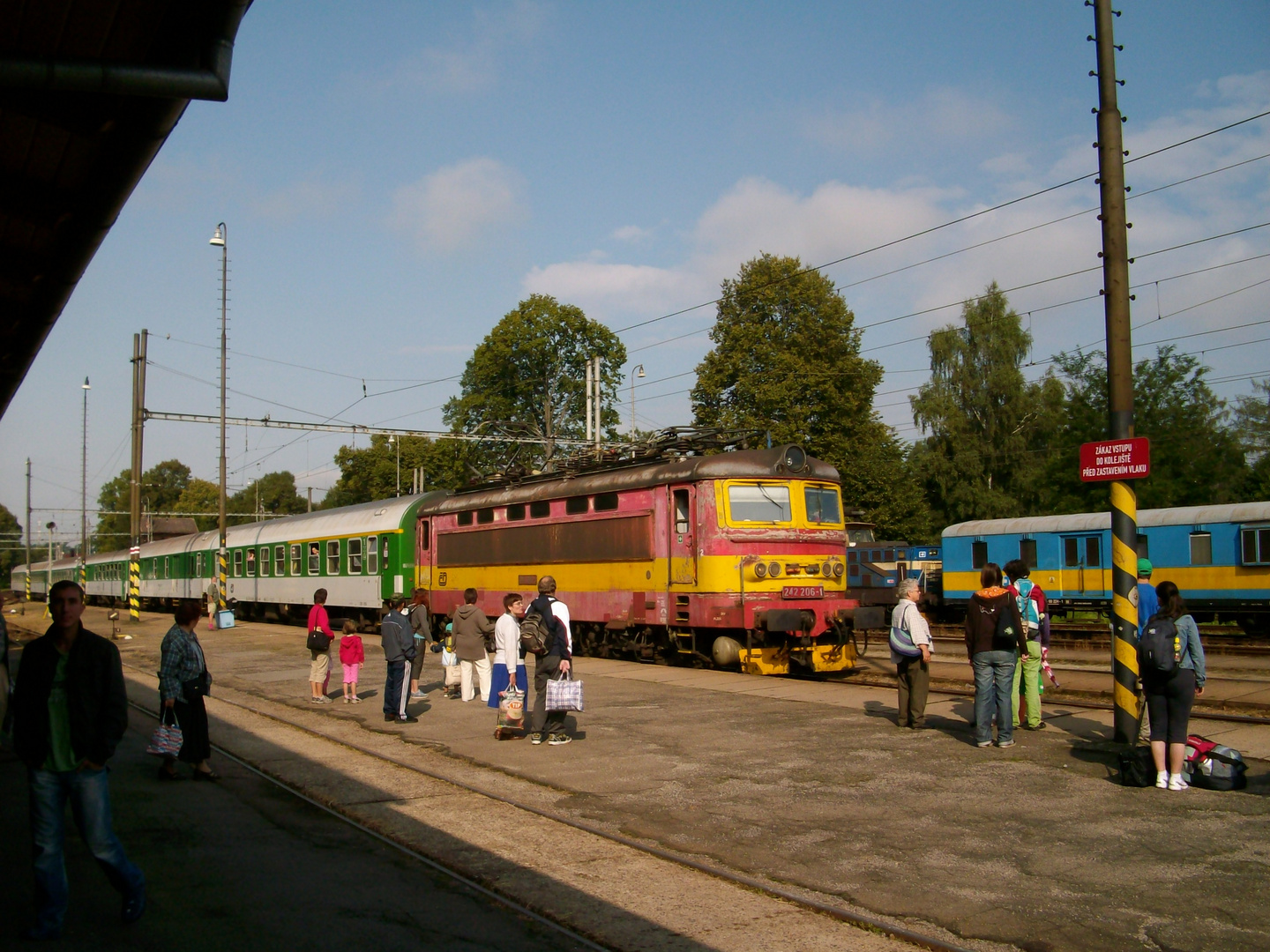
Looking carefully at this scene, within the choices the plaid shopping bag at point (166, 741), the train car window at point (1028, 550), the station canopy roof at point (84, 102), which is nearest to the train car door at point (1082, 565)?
the train car window at point (1028, 550)

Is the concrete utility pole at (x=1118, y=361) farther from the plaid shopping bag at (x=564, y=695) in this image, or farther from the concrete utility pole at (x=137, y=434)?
the concrete utility pole at (x=137, y=434)

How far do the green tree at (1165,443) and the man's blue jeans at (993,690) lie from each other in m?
A: 30.6

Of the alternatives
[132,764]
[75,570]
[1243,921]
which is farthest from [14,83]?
[75,570]

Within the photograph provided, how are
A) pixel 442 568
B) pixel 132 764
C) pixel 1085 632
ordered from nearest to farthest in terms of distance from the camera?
pixel 132 764 → pixel 442 568 → pixel 1085 632

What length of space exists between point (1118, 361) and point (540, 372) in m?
44.4

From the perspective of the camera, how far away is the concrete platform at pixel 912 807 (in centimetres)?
584

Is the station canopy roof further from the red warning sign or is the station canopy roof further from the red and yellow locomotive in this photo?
the red and yellow locomotive

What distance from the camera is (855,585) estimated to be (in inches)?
1214

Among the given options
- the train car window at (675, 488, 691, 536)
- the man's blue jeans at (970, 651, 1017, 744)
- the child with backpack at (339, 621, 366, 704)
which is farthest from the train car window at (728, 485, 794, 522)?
the man's blue jeans at (970, 651, 1017, 744)

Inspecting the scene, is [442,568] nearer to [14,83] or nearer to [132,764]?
[132,764]

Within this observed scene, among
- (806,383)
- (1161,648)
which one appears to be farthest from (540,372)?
(1161,648)

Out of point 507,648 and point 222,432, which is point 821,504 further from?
point 222,432

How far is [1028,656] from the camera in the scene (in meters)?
11.0

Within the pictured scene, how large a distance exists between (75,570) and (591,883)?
62688mm
